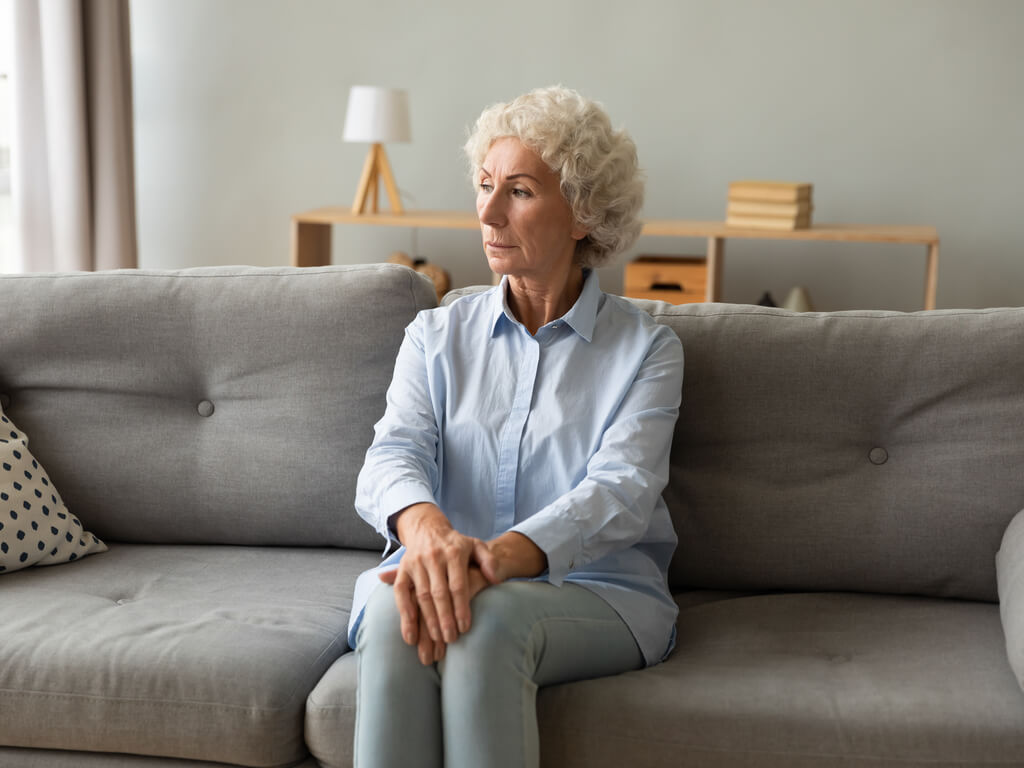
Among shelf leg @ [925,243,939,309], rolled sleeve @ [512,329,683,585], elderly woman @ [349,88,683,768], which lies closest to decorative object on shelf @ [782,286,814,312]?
shelf leg @ [925,243,939,309]

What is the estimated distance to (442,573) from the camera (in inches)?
53.8

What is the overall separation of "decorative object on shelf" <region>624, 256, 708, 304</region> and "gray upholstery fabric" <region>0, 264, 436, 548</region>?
6.26 feet

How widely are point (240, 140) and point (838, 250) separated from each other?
2223mm

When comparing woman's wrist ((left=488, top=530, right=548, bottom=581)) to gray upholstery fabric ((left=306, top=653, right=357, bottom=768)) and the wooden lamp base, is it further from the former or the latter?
the wooden lamp base

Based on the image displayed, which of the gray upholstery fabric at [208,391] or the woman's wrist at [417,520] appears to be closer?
the woman's wrist at [417,520]

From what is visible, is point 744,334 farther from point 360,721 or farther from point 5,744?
point 5,744

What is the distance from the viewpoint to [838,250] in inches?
157

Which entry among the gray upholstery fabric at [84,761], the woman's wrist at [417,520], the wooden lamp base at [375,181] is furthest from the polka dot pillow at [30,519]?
the wooden lamp base at [375,181]

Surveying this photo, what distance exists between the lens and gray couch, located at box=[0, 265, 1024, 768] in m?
1.40

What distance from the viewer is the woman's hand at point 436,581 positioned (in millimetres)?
1335

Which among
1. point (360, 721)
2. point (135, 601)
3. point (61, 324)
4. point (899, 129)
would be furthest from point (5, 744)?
point (899, 129)

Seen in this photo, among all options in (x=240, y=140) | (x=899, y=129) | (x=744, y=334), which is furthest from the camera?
(x=240, y=140)

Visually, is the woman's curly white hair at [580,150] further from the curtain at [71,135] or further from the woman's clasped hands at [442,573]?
the curtain at [71,135]

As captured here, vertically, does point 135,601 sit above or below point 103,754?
above
